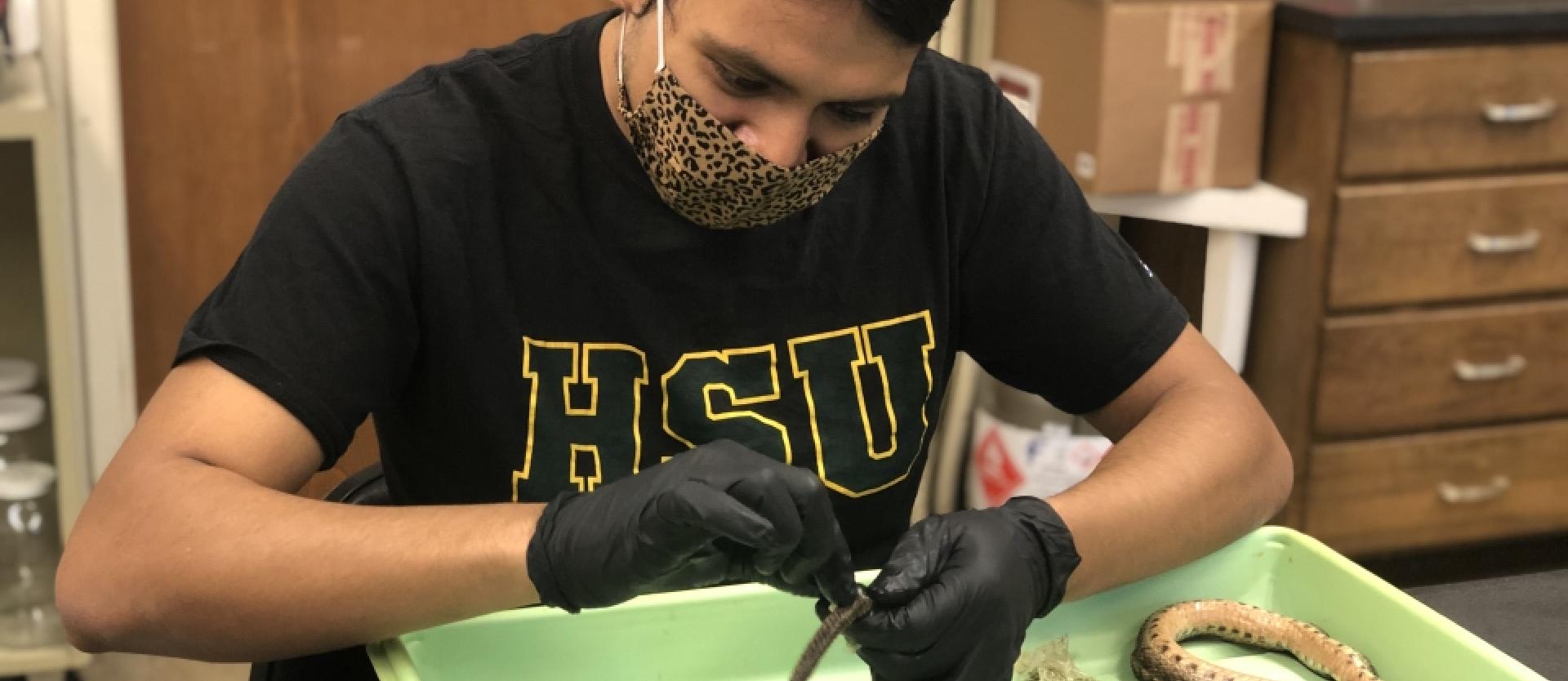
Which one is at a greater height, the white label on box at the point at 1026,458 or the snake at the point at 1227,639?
the snake at the point at 1227,639

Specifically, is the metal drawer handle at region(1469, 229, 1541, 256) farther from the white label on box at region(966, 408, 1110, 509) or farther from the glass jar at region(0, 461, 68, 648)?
the glass jar at region(0, 461, 68, 648)

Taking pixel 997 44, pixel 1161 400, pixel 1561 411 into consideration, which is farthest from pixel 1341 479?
pixel 1161 400

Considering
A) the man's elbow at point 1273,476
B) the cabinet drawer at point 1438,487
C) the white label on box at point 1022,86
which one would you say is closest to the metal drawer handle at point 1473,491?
the cabinet drawer at point 1438,487

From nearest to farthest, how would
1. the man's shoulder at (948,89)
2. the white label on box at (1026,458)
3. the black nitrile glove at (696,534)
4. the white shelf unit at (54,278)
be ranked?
the black nitrile glove at (696,534) → the man's shoulder at (948,89) → the white shelf unit at (54,278) → the white label on box at (1026,458)

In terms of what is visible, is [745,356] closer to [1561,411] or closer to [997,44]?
[997,44]

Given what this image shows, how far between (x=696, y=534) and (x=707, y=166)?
28cm

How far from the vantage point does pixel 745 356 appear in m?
1.16

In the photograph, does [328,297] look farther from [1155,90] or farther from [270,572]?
[1155,90]

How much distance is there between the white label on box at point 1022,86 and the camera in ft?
7.68

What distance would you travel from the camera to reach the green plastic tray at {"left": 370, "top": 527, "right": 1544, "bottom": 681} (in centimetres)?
100

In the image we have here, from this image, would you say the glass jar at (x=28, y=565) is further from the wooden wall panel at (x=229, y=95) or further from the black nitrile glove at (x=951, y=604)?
the black nitrile glove at (x=951, y=604)

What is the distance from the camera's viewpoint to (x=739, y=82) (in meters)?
1.02

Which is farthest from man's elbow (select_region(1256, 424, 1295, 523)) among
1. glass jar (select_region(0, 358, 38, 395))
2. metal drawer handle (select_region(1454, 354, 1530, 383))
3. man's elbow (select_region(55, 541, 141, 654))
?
glass jar (select_region(0, 358, 38, 395))

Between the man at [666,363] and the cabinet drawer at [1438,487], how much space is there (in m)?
1.15
